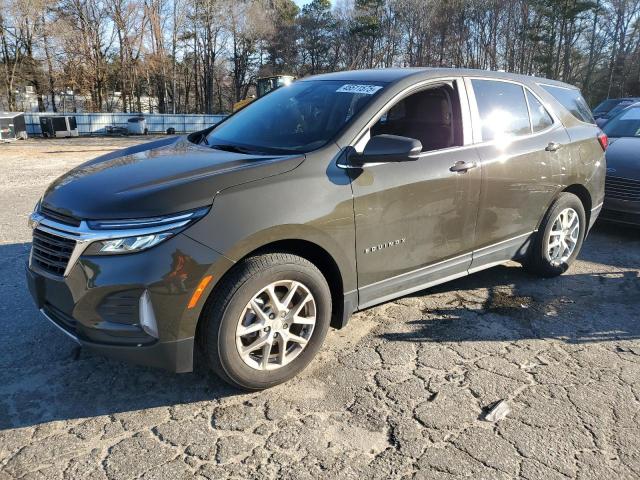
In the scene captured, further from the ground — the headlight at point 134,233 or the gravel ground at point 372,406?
the headlight at point 134,233

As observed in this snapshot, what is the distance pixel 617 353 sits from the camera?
3.54 m

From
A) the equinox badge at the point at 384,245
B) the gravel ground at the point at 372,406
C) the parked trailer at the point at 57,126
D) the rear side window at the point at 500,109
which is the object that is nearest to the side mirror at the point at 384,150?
the equinox badge at the point at 384,245

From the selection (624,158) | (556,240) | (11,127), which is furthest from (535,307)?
(11,127)

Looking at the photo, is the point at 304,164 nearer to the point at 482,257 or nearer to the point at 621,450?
the point at 482,257

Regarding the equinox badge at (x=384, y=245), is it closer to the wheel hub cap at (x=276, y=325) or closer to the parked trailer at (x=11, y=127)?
the wheel hub cap at (x=276, y=325)

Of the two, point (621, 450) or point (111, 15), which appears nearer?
point (621, 450)

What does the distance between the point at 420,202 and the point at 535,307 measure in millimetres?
1609

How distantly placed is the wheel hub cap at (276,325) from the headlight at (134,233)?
1.91ft

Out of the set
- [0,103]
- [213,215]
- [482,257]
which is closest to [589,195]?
[482,257]

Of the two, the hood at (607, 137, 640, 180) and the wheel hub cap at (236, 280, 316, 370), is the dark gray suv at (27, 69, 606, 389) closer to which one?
the wheel hub cap at (236, 280, 316, 370)

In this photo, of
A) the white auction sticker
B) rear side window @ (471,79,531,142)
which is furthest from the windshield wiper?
rear side window @ (471,79,531,142)

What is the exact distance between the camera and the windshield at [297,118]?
3.38 m

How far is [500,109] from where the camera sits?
413cm

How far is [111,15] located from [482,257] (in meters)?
47.8
